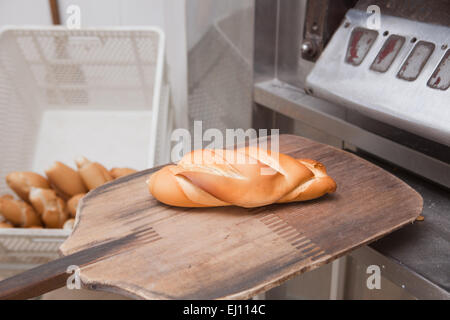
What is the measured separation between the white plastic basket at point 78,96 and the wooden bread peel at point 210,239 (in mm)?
667

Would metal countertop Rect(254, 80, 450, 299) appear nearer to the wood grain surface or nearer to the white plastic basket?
the wood grain surface

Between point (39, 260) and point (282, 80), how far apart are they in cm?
83

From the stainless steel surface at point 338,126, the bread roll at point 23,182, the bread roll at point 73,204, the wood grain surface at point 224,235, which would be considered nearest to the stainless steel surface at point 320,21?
the stainless steel surface at point 338,126

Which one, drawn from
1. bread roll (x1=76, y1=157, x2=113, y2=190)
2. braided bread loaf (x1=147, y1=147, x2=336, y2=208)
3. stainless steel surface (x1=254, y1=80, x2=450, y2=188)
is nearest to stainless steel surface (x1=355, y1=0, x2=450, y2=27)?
stainless steel surface (x1=254, y1=80, x2=450, y2=188)

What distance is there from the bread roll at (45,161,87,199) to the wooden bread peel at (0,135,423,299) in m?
0.49

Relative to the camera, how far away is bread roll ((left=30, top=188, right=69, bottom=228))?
1188 mm

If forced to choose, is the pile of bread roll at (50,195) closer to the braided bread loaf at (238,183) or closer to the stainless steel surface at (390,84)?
the braided bread loaf at (238,183)

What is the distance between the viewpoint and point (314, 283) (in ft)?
4.82

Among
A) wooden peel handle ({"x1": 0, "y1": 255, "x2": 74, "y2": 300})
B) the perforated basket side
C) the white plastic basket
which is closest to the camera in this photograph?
wooden peel handle ({"x1": 0, "y1": 255, "x2": 74, "y2": 300})

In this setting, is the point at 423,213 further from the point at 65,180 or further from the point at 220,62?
the point at 65,180

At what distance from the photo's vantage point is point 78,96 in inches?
65.2

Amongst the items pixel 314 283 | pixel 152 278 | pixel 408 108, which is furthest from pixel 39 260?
pixel 408 108

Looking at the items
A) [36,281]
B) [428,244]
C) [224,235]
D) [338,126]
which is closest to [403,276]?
[428,244]
